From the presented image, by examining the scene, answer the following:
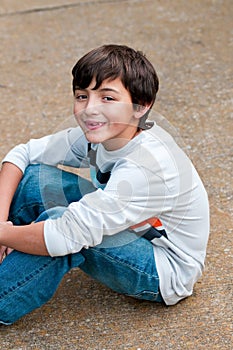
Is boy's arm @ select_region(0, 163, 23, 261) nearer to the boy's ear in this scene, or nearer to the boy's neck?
the boy's neck

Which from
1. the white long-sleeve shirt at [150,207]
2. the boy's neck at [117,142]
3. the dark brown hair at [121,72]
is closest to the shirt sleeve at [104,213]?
the white long-sleeve shirt at [150,207]

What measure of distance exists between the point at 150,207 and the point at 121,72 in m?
0.41

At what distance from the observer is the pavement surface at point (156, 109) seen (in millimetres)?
2326

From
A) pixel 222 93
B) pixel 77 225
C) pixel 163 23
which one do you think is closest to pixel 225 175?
pixel 222 93

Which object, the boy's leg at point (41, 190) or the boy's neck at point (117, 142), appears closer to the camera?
the boy's neck at point (117, 142)

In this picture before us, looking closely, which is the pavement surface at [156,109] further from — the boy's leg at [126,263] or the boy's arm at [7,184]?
the boy's arm at [7,184]

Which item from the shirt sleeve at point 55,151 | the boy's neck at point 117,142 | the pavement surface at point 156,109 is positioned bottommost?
the pavement surface at point 156,109

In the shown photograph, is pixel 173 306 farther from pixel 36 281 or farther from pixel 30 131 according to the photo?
pixel 30 131

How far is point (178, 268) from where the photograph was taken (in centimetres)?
231

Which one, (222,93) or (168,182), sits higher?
(168,182)

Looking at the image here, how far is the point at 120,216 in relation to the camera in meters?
2.12

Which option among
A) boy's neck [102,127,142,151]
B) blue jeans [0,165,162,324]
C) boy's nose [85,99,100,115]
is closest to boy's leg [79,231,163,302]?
blue jeans [0,165,162,324]

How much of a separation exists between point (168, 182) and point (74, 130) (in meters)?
0.49

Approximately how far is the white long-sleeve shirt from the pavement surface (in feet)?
0.50
